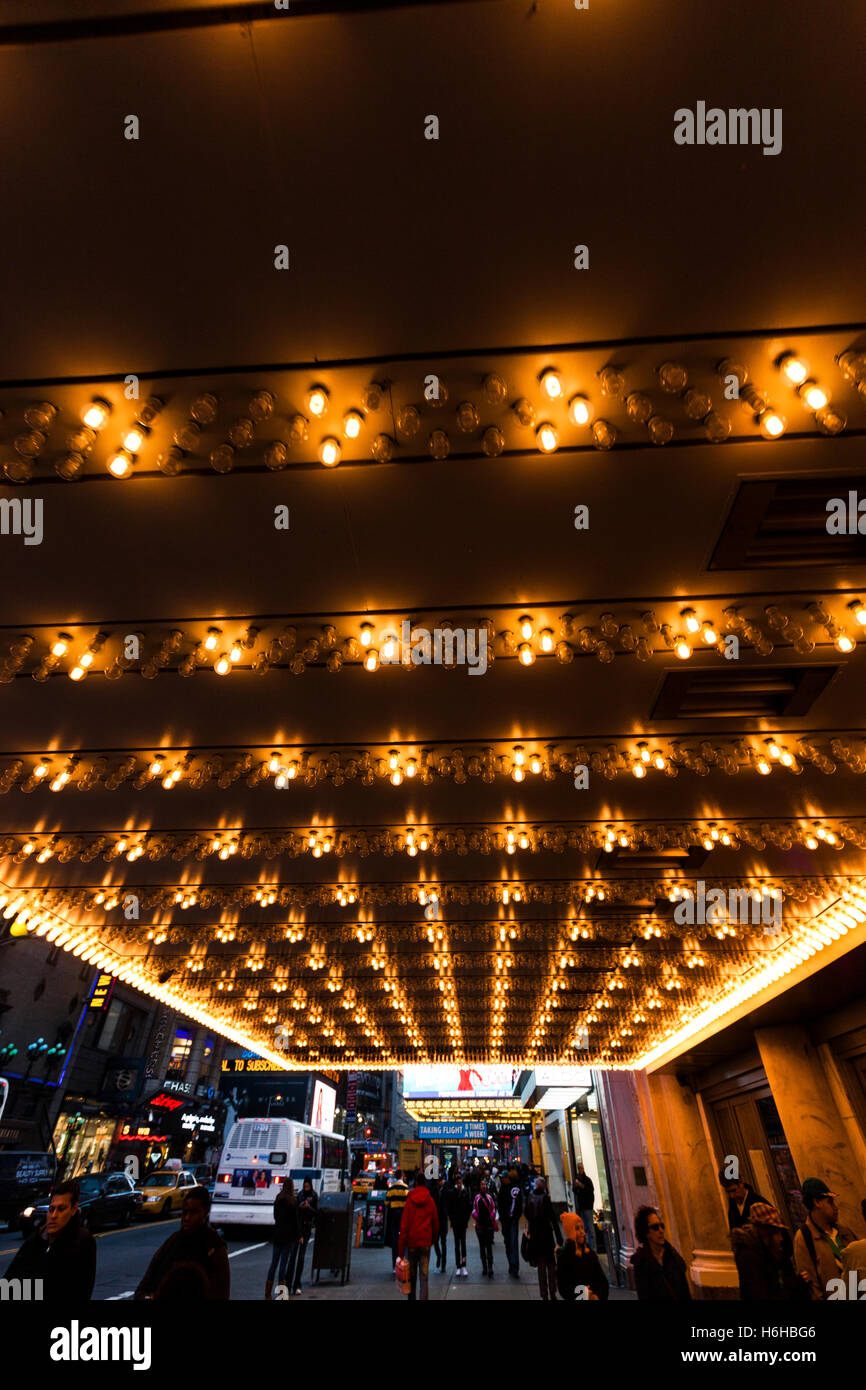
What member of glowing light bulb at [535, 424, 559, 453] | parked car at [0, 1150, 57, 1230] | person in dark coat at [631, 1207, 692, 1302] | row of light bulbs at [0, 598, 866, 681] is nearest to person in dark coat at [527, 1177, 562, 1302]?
person in dark coat at [631, 1207, 692, 1302]

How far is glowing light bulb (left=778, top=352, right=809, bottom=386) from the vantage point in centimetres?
331

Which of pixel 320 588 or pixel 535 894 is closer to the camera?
pixel 320 588

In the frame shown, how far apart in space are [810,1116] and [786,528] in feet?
40.5

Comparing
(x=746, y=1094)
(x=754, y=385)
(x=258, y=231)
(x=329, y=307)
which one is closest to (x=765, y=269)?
(x=754, y=385)

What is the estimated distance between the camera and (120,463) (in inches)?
145

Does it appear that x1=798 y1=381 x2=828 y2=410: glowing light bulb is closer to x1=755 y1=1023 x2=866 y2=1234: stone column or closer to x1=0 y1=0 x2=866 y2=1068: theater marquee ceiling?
x1=0 y1=0 x2=866 y2=1068: theater marquee ceiling

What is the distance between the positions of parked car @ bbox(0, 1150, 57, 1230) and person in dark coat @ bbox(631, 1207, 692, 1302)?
61.9ft

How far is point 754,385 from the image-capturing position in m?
3.48

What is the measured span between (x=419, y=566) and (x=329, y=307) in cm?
167

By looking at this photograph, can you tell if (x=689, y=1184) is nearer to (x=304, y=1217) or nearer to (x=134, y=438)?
(x=304, y=1217)

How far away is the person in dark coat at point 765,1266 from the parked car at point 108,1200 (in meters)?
20.9

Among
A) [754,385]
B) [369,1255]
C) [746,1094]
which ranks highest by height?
[754,385]

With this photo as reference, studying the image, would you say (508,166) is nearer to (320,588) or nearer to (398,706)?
(320,588)
